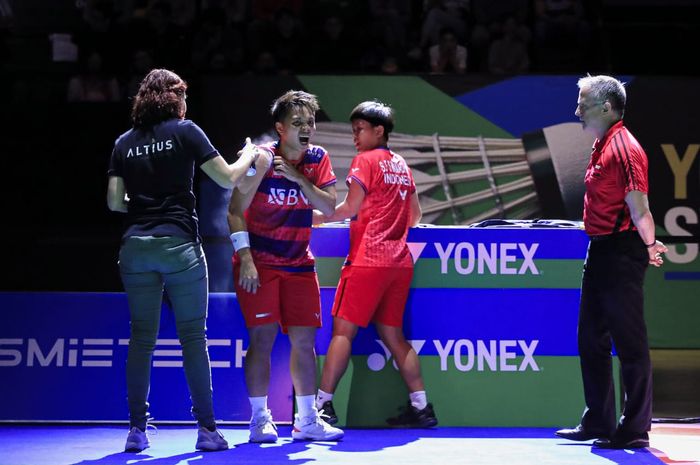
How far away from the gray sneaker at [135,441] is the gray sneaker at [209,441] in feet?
0.81

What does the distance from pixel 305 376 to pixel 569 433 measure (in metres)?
1.30

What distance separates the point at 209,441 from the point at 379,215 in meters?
1.41

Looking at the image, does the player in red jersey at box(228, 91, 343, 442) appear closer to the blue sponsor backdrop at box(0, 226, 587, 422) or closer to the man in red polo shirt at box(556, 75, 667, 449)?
the blue sponsor backdrop at box(0, 226, 587, 422)

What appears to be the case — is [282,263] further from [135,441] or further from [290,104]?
[135,441]

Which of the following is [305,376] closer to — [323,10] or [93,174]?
[93,174]

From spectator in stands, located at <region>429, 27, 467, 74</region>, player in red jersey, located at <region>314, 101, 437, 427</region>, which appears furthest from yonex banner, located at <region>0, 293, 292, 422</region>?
spectator in stands, located at <region>429, 27, 467, 74</region>

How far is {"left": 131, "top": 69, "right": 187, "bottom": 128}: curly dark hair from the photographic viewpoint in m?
4.12

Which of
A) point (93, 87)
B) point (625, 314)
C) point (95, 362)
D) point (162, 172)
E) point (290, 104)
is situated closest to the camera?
point (162, 172)

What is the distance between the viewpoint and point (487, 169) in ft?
28.2

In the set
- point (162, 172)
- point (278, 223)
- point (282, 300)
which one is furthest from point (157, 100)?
point (282, 300)

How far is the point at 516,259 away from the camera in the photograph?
16.3 feet

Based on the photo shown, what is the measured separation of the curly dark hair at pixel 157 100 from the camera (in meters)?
4.12

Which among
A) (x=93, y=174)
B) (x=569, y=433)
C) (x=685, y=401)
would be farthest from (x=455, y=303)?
(x=93, y=174)

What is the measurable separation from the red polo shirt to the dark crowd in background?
4461mm
